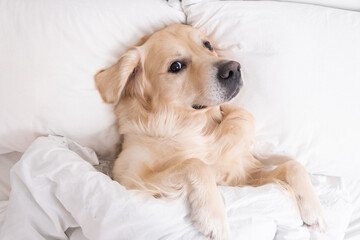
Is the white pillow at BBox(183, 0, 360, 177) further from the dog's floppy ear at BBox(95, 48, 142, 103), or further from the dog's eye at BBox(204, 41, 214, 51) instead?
the dog's floppy ear at BBox(95, 48, 142, 103)

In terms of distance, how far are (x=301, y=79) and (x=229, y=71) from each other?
1.22 feet

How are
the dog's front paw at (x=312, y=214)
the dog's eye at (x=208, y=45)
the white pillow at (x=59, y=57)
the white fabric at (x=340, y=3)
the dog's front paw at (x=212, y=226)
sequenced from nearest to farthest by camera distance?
1. the dog's front paw at (x=212, y=226)
2. the dog's front paw at (x=312, y=214)
3. the white pillow at (x=59, y=57)
4. the dog's eye at (x=208, y=45)
5. the white fabric at (x=340, y=3)

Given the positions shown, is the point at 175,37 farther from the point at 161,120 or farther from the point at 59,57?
the point at 59,57

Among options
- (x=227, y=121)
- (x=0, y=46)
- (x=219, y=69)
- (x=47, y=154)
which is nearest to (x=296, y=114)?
(x=227, y=121)

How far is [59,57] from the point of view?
1421 millimetres

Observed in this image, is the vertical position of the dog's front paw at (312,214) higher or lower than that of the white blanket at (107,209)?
lower

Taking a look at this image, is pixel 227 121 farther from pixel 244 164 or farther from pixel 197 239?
pixel 197 239

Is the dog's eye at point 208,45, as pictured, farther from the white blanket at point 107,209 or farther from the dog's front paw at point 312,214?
the dog's front paw at point 312,214

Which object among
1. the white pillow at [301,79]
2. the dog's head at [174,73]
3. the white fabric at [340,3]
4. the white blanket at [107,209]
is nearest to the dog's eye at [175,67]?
the dog's head at [174,73]

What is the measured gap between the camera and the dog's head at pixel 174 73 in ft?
4.32

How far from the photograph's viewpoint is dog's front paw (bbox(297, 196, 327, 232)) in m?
1.29

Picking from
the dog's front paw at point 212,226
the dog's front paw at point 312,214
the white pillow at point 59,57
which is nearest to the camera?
the dog's front paw at point 212,226

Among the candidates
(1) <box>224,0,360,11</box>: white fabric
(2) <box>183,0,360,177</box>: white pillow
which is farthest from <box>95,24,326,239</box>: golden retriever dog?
(1) <box>224,0,360,11</box>: white fabric

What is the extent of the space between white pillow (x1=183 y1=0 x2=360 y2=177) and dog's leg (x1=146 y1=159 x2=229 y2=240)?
1.44 feet
